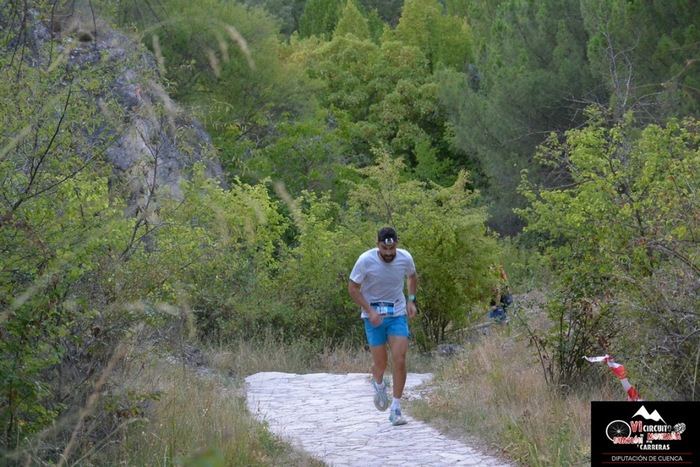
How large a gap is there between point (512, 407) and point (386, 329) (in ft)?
5.18

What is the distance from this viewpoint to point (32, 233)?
23.1ft

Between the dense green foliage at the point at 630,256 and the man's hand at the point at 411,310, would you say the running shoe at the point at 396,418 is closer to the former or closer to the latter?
the man's hand at the point at 411,310

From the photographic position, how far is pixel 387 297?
1119cm

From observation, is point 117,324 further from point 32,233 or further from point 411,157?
point 411,157

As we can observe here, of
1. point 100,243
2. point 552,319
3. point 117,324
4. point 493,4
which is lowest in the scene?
point 552,319

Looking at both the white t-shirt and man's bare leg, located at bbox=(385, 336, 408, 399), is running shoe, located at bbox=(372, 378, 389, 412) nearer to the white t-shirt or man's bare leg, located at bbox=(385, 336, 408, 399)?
man's bare leg, located at bbox=(385, 336, 408, 399)

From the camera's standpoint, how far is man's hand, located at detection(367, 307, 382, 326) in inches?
432

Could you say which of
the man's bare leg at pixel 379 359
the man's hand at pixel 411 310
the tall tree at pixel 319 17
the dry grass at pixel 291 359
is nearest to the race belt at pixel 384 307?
the man's hand at pixel 411 310

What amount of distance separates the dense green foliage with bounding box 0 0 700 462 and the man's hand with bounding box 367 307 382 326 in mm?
1755

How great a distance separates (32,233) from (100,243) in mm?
568

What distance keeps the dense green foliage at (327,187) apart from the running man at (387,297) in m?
1.47

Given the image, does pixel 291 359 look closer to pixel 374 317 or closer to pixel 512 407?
pixel 374 317

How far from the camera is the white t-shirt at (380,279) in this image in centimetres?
1115

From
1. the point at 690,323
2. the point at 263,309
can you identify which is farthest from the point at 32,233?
the point at 263,309
